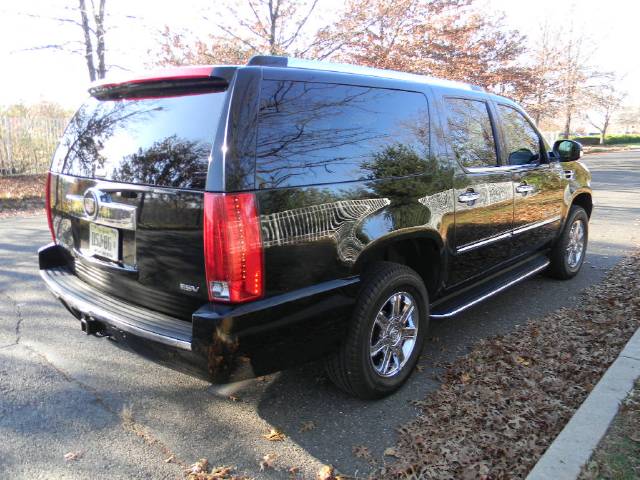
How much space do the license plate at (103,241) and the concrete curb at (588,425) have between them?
237cm

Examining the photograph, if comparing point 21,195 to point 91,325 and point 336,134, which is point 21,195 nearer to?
point 91,325

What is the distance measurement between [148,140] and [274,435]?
1.72 meters

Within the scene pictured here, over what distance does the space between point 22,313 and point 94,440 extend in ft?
7.39

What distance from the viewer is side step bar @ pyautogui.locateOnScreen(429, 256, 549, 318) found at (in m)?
3.59

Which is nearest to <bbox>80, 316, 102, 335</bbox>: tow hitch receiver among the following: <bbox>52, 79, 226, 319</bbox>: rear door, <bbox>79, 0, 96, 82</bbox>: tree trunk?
<bbox>52, 79, 226, 319</bbox>: rear door

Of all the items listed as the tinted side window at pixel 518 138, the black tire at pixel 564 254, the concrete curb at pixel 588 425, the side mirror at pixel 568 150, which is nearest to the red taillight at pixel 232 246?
the concrete curb at pixel 588 425

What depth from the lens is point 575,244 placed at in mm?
5688

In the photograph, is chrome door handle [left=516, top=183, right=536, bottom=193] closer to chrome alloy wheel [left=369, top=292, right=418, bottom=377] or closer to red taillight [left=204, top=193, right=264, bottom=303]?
chrome alloy wheel [left=369, top=292, right=418, bottom=377]

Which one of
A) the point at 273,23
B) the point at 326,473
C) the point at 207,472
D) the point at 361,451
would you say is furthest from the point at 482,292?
the point at 273,23

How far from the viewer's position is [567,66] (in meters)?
30.1

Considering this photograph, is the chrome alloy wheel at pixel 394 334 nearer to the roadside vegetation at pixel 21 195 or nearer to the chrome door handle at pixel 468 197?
the chrome door handle at pixel 468 197

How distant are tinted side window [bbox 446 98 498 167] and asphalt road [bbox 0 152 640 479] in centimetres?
143

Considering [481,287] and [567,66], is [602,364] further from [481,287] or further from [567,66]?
[567,66]

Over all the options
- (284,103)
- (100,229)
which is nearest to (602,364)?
(284,103)
